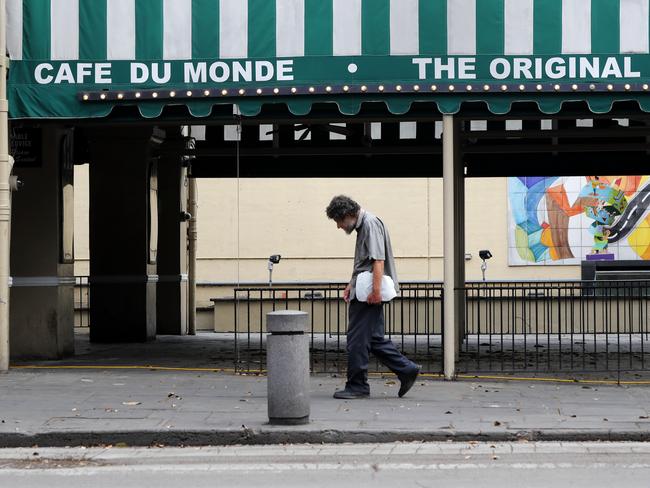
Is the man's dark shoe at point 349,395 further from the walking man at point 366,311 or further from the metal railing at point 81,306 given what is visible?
the metal railing at point 81,306

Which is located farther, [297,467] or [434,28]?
[434,28]

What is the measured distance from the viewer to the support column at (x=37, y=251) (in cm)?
1482

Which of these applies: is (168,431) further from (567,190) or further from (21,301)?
(567,190)

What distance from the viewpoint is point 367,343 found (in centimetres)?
1114

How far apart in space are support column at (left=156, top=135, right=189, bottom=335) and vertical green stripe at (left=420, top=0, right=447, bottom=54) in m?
8.82

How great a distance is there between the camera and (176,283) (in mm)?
20922

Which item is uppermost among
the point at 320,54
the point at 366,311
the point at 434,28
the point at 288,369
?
the point at 434,28

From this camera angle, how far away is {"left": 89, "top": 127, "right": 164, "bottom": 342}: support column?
61.0ft

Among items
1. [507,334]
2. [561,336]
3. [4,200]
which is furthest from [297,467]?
[507,334]

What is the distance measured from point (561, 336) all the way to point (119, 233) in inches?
302

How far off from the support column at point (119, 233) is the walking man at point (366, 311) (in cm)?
804

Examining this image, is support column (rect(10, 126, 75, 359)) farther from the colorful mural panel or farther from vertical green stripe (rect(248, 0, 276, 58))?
the colorful mural panel

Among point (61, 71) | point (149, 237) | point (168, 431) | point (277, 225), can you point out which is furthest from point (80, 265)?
point (168, 431)

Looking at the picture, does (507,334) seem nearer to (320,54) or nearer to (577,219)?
(320,54)
